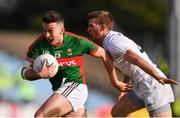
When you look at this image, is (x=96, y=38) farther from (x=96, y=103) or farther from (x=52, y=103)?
(x=96, y=103)

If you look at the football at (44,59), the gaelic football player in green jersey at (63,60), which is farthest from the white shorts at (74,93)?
the football at (44,59)

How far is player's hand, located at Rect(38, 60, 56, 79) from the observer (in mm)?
10781

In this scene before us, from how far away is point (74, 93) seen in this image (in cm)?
1123

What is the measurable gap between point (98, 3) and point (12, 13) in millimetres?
5485

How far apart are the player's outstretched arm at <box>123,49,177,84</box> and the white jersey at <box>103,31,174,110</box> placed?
0.20 m

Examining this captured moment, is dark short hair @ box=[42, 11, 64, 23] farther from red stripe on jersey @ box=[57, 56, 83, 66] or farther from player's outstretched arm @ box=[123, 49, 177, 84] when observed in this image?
player's outstretched arm @ box=[123, 49, 177, 84]

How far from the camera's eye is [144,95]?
450 inches

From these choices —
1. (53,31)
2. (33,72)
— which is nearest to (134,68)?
(53,31)

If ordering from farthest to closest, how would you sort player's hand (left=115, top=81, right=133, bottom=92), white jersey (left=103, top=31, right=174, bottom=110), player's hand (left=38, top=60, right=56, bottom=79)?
player's hand (left=115, top=81, right=133, bottom=92), white jersey (left=103, top=31, right=174, bottom=110), player's hand (left=38, top=60, right=56, bottom=79)

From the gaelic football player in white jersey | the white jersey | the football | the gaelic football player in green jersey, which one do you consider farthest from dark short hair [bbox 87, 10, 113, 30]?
the football

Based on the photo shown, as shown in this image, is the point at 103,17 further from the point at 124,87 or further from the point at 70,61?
the point at 124,87

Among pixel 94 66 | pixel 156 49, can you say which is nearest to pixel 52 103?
pixel 94 66

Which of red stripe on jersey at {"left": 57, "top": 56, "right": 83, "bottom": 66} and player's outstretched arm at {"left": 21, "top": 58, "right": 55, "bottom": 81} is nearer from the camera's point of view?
player's outstretched arm at {"left": 21, "top": 58, "right": 55, "bottom": 81}

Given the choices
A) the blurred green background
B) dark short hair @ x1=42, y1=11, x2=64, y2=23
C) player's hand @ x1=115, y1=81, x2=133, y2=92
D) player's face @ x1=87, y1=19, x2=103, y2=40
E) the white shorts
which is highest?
dark short hair @ x1=42, y1=11, x2=64, y2=23
